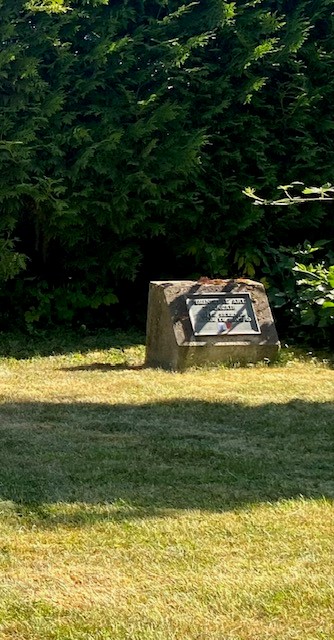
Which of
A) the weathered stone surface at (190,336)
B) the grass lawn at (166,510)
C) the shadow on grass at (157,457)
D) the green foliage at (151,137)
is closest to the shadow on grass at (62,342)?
the green foliage at (151,137)

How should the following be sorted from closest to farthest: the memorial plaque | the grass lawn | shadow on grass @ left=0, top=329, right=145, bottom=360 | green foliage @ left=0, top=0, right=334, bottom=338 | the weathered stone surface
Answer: the grass lawn
the weathered stone surface
the memorial plaque
shadow on grass @ left=0, top=329, right=145, bottom=360
green foliage @ left=0, top=0, right=334, bottom=338

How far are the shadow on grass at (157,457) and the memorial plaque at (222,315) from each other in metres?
1.65

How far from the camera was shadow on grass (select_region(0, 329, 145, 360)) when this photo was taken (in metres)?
8.99

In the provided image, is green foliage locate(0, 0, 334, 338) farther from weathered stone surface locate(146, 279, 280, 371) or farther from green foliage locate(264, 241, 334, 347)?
weathered stone surface locate(146, 279, 280, 371)

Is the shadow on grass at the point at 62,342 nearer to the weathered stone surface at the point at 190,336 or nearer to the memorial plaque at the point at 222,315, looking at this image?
the weathered stone surface at the point at 190,336

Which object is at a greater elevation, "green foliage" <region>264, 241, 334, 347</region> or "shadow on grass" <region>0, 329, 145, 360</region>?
"green foliage" <region>264, 241, 334, 347</region>

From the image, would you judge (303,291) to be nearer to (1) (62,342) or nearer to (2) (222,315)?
(2) (222,315)

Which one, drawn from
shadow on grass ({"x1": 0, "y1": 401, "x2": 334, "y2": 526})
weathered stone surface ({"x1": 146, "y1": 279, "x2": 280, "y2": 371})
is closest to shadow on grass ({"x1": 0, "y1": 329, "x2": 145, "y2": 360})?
weathered stone surface ({"x1": 146, "y1": 279, "x2": 280, "y2": 371})

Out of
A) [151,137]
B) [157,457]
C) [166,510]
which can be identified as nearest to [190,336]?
[151,137]

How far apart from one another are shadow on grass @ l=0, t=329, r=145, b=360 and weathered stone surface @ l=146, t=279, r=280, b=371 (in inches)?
27.7

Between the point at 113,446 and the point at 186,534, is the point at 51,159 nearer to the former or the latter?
the point at 113,446

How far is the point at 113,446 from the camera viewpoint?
5.32 m

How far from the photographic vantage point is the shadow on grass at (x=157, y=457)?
4.29 m

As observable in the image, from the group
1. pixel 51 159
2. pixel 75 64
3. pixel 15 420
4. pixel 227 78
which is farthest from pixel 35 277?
pixel 15 420
